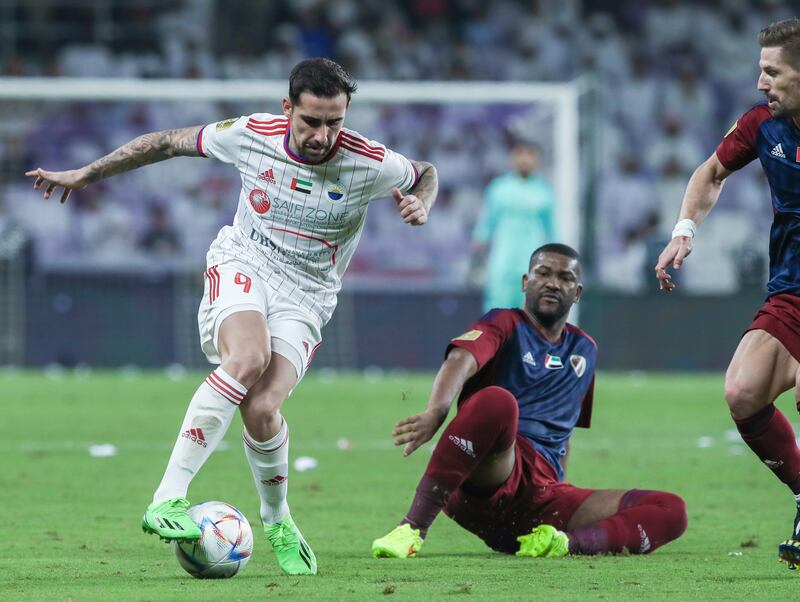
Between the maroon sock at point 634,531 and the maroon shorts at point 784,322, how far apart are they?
800 millimetres

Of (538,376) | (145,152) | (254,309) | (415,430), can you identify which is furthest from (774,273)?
(145,152)

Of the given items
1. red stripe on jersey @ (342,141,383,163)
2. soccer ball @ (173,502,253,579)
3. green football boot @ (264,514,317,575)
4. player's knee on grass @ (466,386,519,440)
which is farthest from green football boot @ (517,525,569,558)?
red stripe on jersey @ (342,141,383,163)

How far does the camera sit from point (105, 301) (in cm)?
1639

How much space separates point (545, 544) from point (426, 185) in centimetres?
144

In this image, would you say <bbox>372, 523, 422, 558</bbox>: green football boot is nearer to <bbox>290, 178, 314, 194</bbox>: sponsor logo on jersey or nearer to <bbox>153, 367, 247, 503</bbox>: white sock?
<bbox>153, 367, 247, 503</bbox>: white sock

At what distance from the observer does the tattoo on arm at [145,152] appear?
5371 mm

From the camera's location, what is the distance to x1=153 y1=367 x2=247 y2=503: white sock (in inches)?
184

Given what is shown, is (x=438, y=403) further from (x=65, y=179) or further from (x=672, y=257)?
(x=65, y=179)

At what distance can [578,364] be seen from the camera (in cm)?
575

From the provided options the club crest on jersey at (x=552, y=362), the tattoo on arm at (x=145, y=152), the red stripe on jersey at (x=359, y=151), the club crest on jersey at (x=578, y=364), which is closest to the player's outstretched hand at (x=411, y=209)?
the red stripe on jersey at (x=359, y=151)

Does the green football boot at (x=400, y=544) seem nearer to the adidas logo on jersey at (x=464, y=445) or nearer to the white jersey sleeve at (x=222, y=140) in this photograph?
the adidas logo on jersey at (x=464, y=445)

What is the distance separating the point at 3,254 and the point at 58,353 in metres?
1.33

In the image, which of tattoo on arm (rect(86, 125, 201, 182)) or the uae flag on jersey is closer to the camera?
the uae flag on jersey

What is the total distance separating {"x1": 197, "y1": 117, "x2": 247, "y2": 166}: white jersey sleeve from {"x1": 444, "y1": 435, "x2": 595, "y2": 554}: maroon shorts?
61.9 inches
